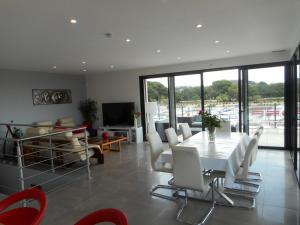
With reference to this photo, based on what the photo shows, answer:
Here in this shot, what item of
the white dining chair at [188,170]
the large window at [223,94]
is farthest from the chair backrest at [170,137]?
the large window at [223,94]

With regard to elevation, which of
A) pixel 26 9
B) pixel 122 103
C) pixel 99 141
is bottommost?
pixel 99 141

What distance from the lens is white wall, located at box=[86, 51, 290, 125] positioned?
20.5ft

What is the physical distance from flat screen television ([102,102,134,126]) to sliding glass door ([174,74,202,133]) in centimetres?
178

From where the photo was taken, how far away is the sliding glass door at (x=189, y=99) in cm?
739

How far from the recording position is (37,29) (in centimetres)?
340

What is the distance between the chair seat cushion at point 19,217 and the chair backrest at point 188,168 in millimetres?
1690

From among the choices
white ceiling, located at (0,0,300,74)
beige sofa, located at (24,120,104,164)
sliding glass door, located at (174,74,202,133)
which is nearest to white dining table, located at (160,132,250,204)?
white ceiling, located at (0,0,300,74)

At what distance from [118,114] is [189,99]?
281 cm

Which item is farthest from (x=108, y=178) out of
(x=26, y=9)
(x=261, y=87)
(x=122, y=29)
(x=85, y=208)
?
(x=261, y=87)

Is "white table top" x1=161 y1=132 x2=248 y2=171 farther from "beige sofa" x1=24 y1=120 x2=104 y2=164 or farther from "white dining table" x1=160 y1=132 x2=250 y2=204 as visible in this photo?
"beige sofa" x1=24 y1=120 x2=104 y2=164

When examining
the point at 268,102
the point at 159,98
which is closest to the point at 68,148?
the point at 159,98

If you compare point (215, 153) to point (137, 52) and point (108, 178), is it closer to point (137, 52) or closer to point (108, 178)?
point (108, 178)

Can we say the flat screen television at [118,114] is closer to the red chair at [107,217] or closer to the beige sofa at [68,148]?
the beige sofa at [68,148]

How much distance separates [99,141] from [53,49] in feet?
9.70
